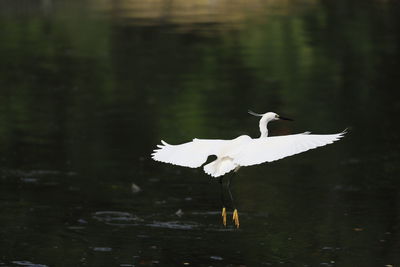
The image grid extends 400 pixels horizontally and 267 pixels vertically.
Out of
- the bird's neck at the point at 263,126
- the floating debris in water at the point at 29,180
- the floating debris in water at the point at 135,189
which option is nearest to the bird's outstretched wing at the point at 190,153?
the bird's neck at the point at 263,126

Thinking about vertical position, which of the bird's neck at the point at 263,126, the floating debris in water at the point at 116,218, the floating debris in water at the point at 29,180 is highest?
the floating debris in water at the point at 29,180

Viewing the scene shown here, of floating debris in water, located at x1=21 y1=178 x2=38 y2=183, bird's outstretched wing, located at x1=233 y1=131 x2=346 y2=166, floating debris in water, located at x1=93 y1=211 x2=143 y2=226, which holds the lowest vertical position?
floating debris in water, located at x1=93 y1=211 x2=143 y2=226

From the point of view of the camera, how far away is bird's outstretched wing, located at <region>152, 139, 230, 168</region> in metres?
10.7

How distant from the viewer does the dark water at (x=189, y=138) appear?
13.3 m

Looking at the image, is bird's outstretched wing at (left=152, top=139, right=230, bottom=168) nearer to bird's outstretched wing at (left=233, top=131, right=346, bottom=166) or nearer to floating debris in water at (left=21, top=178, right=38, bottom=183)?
bird's outstretched wing at (left=233, top=131, right=346, bottom=166)

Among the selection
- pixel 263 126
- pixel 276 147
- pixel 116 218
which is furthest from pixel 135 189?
pixel 276 147

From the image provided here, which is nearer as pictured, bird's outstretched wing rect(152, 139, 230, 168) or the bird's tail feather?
the bird's tail feather

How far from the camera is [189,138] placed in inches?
779

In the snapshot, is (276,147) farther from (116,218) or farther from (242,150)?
(116,218)

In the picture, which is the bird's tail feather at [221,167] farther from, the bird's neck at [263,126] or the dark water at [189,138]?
the dark water at [189,138]

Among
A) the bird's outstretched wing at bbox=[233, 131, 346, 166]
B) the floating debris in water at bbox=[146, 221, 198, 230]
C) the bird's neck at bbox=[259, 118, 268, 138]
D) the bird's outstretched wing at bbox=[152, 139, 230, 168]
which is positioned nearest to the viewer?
the bird's outstretched wing at bbox=[233, 131, 346, 166]

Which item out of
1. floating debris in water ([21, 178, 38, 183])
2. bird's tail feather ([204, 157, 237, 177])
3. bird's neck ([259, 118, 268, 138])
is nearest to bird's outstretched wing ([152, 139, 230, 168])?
bird's tail feather ([204, 157, 237, 177])

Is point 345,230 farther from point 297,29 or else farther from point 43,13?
point 43,13

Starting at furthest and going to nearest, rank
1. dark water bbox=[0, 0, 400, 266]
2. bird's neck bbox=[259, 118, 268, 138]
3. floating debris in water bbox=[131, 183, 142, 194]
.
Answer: floating debris in water bbox=[131, 183, 142, 194] < dark water bbox=[0, 0, 400, 266] < bird's neck bbox=[259, 118, 268, 138]
